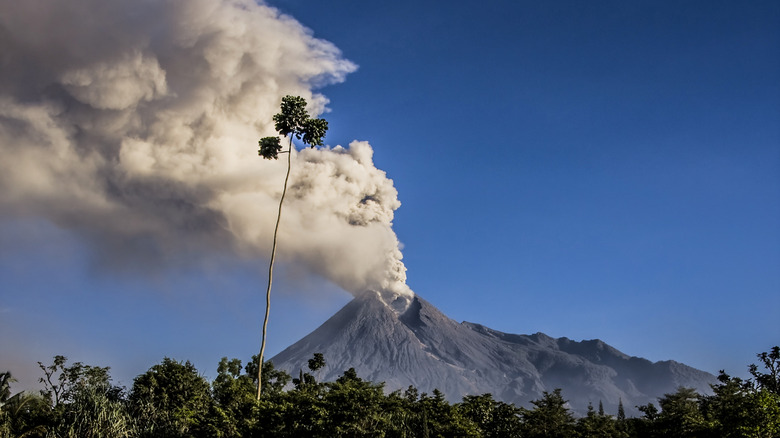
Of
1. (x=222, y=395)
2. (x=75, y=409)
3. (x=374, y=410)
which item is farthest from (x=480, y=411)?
(x=75, y=409)

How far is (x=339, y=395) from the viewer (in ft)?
129

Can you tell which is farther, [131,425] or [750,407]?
[131,425]

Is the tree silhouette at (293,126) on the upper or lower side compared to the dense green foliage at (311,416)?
upper

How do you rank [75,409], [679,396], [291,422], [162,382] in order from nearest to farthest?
[291,422] < [75,409] < [162,382] < [679,396]

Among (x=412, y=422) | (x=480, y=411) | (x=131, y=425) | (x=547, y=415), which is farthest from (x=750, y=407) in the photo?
(x=131, y=425)

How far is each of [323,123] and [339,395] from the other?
84.2 ft

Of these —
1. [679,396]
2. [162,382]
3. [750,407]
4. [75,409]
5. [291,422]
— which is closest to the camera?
[750,407]

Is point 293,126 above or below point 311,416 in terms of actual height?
above

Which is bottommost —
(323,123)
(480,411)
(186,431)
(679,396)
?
(186,431)

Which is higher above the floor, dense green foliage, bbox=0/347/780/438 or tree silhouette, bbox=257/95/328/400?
tree silhouette, bbox=257/95/328/400

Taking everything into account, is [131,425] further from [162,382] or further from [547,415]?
[547,415]

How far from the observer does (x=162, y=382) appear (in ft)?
190

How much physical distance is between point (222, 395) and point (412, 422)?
17761 millimetres

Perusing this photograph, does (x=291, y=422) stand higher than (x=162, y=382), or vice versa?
(x=162, y=382)
